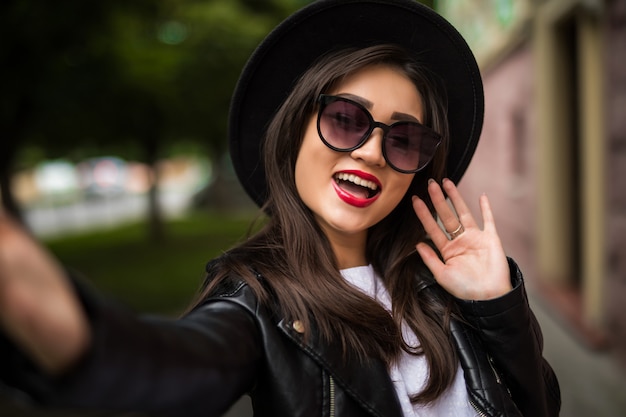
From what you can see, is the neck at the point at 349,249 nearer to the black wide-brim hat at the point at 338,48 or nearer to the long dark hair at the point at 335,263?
the long dark hair at the point at 335,263

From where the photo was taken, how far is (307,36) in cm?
169

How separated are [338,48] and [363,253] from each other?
560mm

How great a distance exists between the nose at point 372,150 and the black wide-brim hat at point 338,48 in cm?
29

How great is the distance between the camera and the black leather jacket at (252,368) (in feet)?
3.02

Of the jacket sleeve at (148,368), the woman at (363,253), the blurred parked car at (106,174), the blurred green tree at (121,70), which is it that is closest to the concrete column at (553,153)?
the blurred green tree at (121,70)

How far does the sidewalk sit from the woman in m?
2.91

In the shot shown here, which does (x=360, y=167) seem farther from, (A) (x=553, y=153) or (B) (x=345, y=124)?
(A) (x=553, y=153)

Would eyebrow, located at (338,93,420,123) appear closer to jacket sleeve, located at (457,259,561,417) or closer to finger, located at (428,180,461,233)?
finger, located at (428,180,461,233)

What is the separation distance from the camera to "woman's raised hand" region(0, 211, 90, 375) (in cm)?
85

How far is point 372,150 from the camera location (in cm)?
157

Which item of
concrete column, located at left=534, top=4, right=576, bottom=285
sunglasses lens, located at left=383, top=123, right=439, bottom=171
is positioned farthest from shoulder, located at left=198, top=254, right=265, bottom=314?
concrete column, located at left=534, top=4, right=576, bottom=285

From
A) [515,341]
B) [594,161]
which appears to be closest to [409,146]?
[515,341]

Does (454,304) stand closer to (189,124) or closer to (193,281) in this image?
(193,281)

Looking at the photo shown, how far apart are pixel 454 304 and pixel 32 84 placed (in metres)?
5.75
